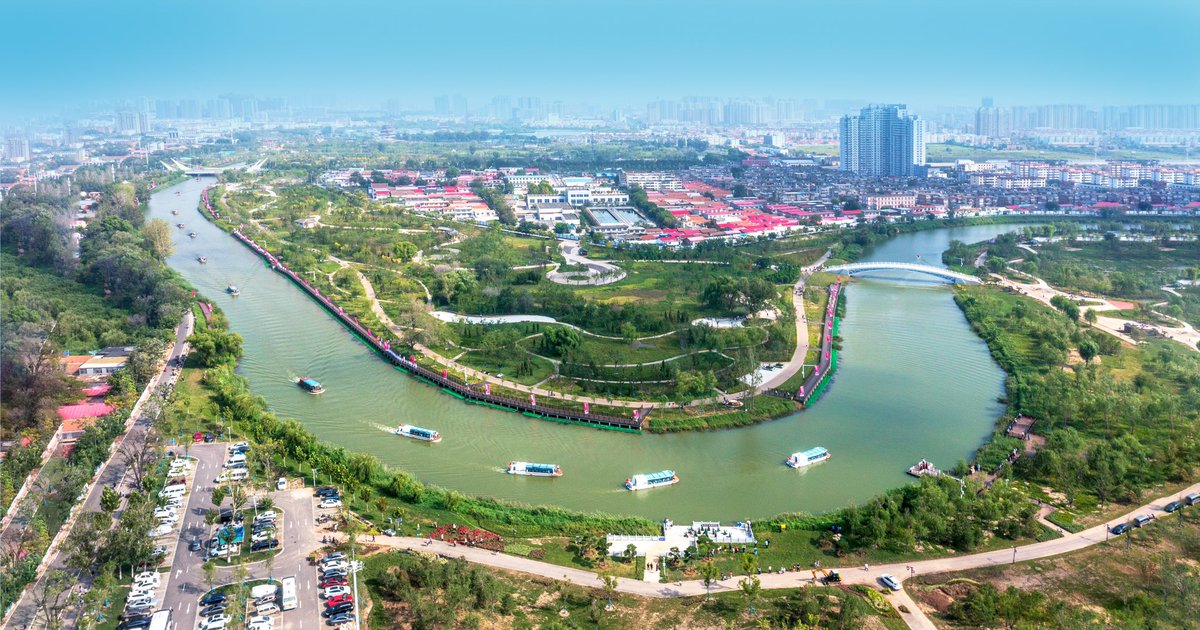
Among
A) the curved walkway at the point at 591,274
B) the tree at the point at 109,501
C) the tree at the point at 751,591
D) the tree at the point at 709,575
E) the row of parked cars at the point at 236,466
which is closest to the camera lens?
the tree at the point at 751,591

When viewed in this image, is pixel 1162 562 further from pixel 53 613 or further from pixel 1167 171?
pixel 1167 171

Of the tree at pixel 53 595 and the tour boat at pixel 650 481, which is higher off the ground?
the tree at pixel 53 595

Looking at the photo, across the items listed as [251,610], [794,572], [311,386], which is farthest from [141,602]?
[311,386]

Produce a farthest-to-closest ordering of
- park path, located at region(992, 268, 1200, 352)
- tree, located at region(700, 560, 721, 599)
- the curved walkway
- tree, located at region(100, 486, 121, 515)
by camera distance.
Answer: the curved walkway, park path, located at region(992, 268, 1200, 352), tree, located at region(100, 486, 121, 515), tree, located at region(700, 560, 721, 599)

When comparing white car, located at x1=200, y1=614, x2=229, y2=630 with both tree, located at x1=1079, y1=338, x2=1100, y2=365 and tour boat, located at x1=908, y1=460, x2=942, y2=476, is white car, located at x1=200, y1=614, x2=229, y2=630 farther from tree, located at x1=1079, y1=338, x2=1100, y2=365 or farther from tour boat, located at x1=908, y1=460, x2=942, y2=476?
tree, located at x1=1079, y1=338, x2=1100, y2=365

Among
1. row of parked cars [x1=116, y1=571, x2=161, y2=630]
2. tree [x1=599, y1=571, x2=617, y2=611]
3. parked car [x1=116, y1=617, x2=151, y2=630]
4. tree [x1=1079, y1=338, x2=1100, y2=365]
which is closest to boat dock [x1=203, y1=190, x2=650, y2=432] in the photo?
tree [x1=599, y1=571, x2=617, y2=611]

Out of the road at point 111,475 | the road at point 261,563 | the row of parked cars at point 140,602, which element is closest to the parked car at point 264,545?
the road at point 261,563

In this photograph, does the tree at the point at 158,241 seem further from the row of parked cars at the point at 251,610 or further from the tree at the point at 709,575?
the tree at the point at 709,575
